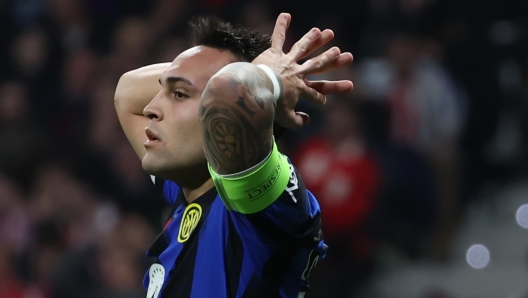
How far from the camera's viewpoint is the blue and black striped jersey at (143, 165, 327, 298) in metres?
1.93

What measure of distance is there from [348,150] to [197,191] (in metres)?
2.90

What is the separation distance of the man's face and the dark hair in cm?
4

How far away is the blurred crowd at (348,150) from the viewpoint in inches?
204

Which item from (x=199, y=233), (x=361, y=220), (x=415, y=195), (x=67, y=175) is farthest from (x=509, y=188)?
(x=199, y=233)

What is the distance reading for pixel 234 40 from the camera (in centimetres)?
235

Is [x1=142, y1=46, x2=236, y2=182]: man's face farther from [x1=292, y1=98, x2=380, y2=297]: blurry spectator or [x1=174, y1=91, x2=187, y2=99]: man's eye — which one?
[x1=292, y1=98, x2=380, y2=297]: blurry spectator

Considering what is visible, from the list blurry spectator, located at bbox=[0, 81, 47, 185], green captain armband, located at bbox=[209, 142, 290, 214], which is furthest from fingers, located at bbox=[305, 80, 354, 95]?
blurry spectator, located at bbox=[0, 81, 47, 185]

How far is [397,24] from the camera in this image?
18.8 feet

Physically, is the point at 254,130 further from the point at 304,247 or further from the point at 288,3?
the point at 288,3

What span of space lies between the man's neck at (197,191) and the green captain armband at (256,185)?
0.44 meters

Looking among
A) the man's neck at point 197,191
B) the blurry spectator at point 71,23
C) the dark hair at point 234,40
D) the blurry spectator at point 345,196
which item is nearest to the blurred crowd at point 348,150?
the blurry spectator at point 345,196

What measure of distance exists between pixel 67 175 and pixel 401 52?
8.56 feet

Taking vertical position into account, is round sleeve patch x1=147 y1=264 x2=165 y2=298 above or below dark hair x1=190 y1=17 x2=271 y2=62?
below

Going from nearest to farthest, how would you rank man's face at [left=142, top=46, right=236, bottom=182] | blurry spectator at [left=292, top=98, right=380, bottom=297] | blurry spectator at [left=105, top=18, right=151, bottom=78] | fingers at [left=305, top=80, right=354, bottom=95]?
fingers at [left=305, top=80, right=354, bottom=95], man's face at [left=142, top=46, right=236, bottom=182], blurry spectator at [left=292, top=98, right=380, bottom=297], blurry spectator at [left=105, top=18, right=151, bottom=78]
